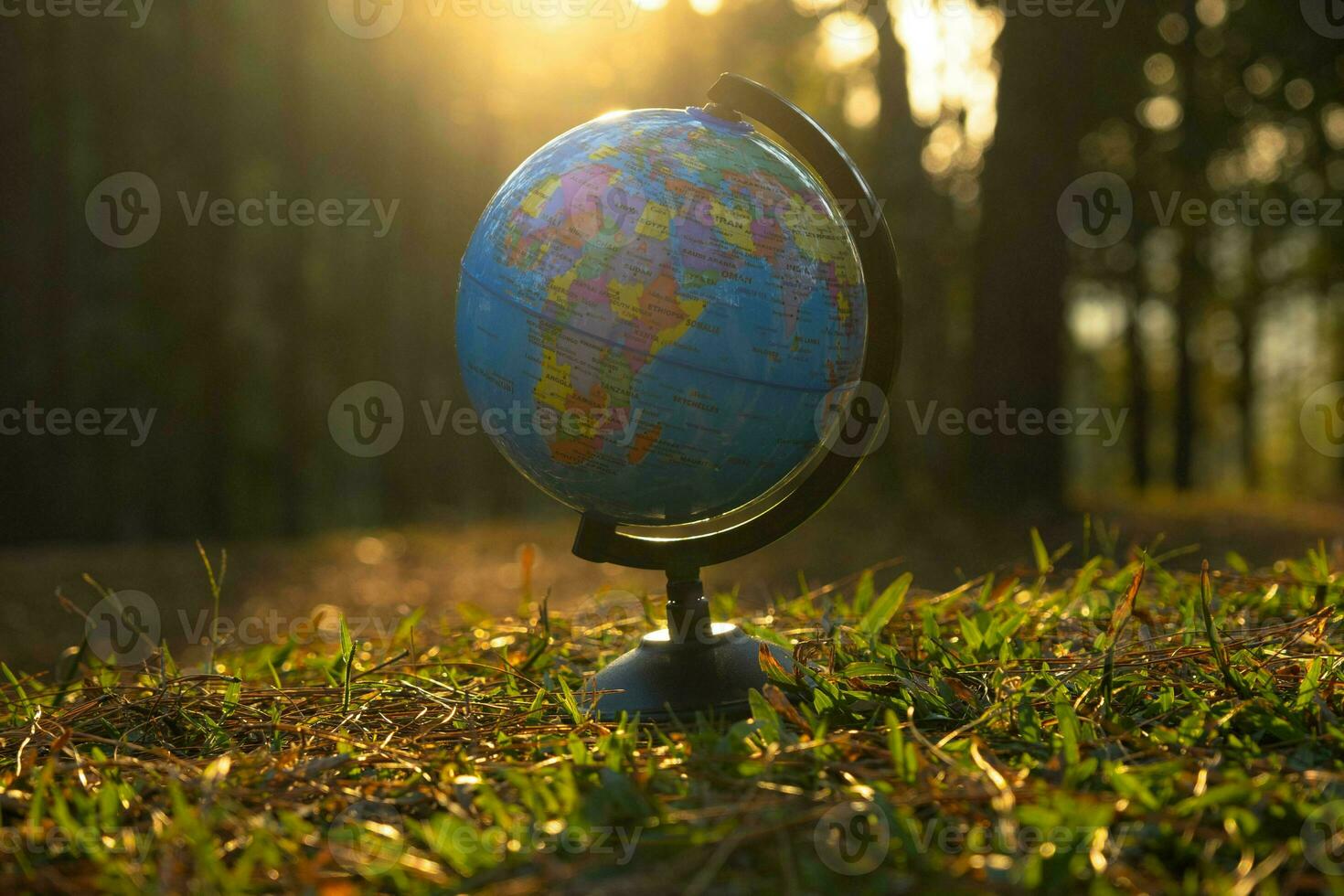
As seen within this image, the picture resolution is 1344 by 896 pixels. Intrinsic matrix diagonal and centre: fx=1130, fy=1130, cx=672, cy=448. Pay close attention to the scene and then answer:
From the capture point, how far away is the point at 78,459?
1167 cm

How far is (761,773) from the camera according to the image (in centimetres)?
239

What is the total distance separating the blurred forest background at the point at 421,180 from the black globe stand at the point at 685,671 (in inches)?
305

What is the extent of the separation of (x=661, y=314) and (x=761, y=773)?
1.19 metres

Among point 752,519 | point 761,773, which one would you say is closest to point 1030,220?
point 752,519

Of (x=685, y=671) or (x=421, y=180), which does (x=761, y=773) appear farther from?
(x=421, y=180)

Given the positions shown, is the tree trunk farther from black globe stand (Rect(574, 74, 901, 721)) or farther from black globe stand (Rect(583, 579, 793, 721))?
black globe stand (Rect(583, 579, 793, 721))

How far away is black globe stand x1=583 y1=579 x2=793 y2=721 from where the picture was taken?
306cm

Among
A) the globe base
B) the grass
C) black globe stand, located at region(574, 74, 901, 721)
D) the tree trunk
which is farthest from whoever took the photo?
the tree trunk

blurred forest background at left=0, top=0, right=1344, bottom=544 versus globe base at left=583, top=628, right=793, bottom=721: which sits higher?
blurred forest background at left=0, top=0, right=1344, bottom=544

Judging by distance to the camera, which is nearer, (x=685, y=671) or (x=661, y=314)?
(x=661, y=314)

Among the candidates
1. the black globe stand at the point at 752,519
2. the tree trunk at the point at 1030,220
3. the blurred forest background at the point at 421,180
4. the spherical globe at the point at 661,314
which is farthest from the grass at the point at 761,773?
the blurred forest background at the point at 421,180

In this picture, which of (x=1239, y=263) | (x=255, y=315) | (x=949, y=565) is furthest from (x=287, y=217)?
(x=1239, y=263)

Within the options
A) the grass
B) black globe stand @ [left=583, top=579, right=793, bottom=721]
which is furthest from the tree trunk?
black globe stand @ [left=583, top=579, right=793, bottom=721]

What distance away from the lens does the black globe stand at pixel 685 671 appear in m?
3.06
